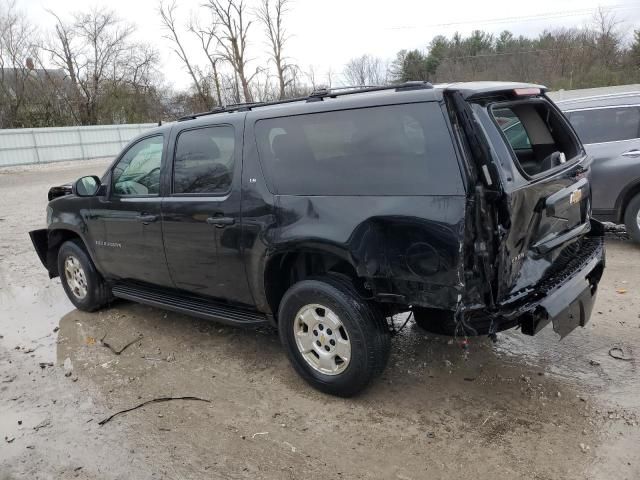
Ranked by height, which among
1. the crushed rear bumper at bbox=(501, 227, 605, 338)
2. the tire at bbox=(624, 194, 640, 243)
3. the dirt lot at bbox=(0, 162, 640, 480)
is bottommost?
the dirt lot at bbox=(0, 162, 640, 480)

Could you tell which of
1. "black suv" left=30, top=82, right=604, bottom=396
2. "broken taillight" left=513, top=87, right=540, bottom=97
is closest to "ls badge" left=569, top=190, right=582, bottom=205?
"black suv" left=30, top=82, right=604, bottom=396

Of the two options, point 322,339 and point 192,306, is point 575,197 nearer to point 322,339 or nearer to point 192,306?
point 322,339

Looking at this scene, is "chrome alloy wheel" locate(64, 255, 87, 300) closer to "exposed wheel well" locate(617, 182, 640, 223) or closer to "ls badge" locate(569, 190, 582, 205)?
"ls badge" locate(569, 190, 582, 205)

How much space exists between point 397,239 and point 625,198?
→ 4757 mm

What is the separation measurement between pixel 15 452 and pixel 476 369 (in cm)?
309

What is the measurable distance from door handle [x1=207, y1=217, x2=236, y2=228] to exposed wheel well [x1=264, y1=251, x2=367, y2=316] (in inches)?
17.2

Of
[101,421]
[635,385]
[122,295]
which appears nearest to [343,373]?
[101,421]

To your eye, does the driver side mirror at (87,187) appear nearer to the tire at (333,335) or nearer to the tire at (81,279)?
the tire at (81,279)

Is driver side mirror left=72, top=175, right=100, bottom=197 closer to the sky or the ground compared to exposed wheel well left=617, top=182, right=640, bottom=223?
closer to the sky

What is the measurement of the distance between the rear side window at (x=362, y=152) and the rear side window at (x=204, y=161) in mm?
347

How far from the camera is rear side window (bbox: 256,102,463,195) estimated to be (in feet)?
9.48

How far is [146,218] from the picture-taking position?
448cm

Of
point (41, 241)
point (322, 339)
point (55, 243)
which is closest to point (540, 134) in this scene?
point (322, 339)

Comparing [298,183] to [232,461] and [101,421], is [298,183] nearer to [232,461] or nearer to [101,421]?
[232,461]
